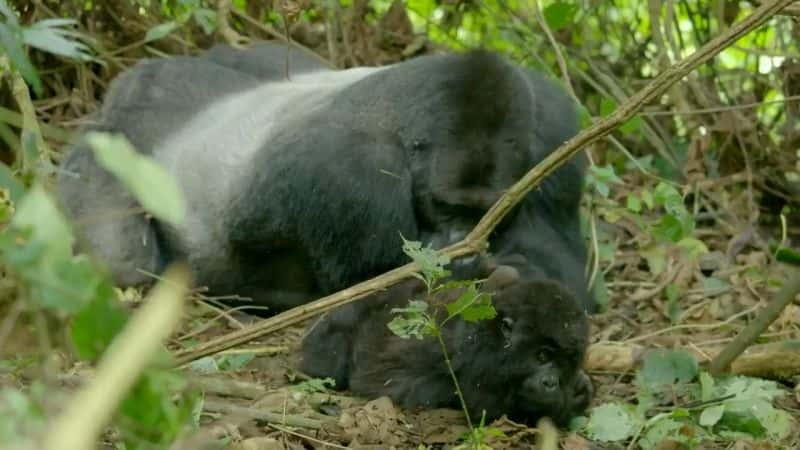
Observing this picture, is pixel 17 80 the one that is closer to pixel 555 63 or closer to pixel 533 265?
pixel 533 265

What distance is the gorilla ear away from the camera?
2.85 metres

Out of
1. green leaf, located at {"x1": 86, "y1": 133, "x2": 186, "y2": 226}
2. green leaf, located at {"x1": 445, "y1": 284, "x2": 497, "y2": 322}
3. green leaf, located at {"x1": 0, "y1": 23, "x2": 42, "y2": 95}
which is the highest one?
green leaf, located at {"x1": 86, "y1": 133, "x2": 186, "y2": 226}

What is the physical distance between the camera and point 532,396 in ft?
8.91

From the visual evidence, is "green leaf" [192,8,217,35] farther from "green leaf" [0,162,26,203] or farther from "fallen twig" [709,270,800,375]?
"green leaf" [0,162,26,203]

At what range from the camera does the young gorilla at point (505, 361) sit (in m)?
2.72

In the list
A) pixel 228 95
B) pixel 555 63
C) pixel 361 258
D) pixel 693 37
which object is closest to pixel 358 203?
pixel 361 258

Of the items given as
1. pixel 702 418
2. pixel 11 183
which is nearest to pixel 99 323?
pixel 11 183

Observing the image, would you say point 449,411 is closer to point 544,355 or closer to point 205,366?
point 544,355

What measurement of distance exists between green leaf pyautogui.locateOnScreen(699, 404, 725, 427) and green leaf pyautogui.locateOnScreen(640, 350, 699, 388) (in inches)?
9.0

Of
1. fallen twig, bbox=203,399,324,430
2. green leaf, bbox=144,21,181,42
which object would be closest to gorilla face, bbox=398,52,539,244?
fallen twig, bbox=203,399,324,430

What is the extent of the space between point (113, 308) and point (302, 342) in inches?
80.8

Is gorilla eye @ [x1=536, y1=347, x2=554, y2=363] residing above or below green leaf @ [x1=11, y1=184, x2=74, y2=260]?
below

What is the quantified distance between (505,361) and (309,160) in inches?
39.1

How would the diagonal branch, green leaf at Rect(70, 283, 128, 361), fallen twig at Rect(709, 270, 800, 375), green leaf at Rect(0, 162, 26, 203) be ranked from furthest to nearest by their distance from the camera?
fallen twig at Rect(709, 270, 800, 375)
the diagonal branch
green leaf at Rect(0, 162, 26, 203)
green leaf at Rect(70, 283, 128, 361)
